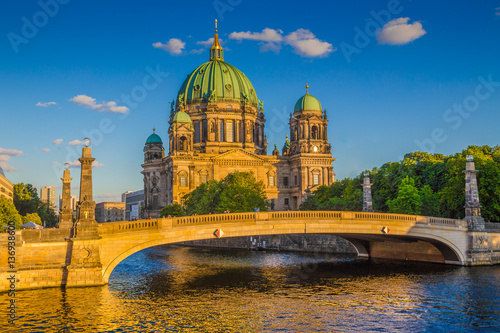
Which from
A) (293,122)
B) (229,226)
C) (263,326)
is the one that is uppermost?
(293,122)

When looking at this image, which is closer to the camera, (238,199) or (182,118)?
(238,199)

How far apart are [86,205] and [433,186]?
52.1 meters

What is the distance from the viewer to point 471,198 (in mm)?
62000

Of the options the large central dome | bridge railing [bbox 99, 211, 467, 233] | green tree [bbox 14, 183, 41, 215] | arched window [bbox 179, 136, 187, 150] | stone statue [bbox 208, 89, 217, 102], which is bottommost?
bridge railing [bbox 99, 211, 467, 233]

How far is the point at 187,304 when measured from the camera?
4059cm

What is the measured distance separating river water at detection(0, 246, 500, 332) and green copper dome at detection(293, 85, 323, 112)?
84980 mm

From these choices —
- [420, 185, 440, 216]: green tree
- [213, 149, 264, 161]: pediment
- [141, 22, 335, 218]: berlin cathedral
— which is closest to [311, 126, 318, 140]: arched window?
[141, 22, 335, 218]: berlin cathedral

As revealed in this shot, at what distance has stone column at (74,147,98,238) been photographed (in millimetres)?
43656

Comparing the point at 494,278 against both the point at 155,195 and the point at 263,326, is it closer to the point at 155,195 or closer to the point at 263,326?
the point at 263,326

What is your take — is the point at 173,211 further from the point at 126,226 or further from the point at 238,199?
the point at 126,226

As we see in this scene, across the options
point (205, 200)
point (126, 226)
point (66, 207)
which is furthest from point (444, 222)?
point (205, 200)

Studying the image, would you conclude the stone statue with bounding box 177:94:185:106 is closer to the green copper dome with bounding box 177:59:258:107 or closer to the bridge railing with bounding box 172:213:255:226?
the green copper dome with bounding box 177:59:258:107

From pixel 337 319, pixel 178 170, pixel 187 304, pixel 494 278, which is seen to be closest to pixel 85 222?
pixel 187 304

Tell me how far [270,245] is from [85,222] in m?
53.3
